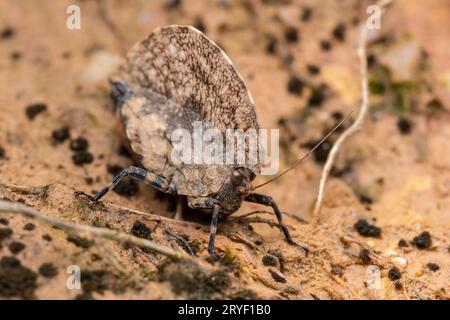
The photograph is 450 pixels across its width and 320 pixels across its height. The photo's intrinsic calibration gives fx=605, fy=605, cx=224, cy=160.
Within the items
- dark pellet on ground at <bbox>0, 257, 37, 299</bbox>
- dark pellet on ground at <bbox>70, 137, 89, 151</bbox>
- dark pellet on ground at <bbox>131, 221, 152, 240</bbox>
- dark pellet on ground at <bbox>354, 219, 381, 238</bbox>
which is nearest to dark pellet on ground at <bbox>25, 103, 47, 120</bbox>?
dark pellet on ground at <bbox>70, 137, 89, 151</bbox>

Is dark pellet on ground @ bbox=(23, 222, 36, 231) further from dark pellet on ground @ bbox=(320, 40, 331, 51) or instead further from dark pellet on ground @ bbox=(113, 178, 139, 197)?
dark pellet on ground @ bbox=(320, 40, 331, 51)

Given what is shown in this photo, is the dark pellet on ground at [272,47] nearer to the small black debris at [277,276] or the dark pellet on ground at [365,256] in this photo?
the dark pellet on ground at [365,256]

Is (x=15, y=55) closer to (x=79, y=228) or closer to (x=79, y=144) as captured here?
(x=79, y=144)

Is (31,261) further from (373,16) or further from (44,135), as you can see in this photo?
(373,16)

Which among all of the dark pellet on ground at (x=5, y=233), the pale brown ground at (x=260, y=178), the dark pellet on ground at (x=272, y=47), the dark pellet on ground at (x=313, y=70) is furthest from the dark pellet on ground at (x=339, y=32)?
the dark pellet on ground at (x=5, y=233)

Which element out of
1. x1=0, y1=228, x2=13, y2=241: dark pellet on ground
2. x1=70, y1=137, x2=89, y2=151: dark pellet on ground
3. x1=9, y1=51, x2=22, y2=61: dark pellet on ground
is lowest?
x1=0, y1=228, x2=13, y2=241: dark pellet on ground
